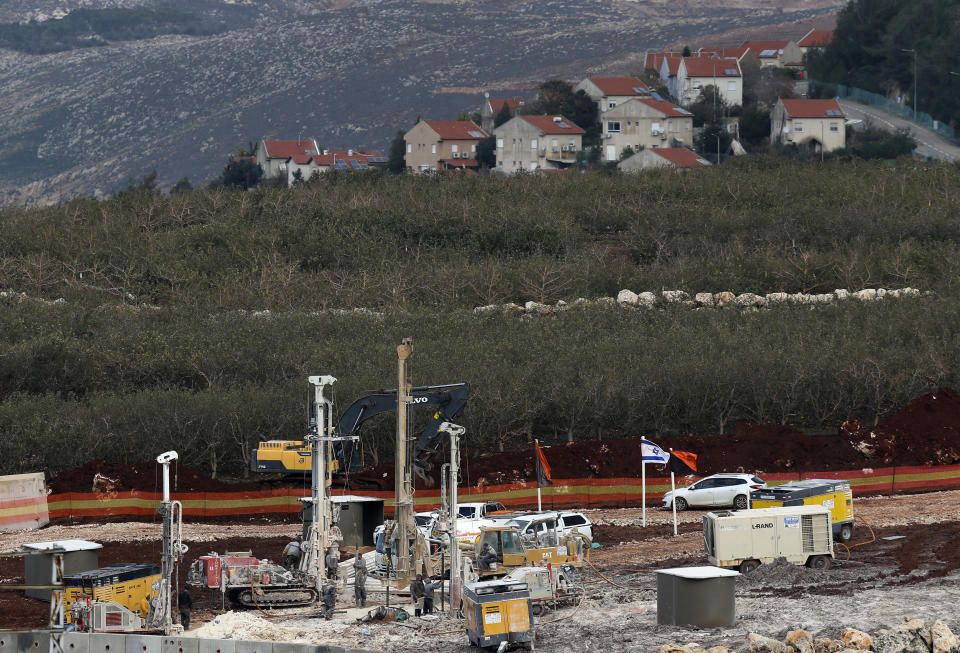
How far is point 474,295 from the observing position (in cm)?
6912

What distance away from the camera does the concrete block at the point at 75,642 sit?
85.2 feet

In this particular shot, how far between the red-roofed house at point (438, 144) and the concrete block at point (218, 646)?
4337 inches

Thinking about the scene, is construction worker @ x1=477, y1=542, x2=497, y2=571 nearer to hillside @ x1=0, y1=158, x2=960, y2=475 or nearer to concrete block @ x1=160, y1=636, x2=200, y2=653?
concrete block @ x1=160, y1=636, x2=200, y2=653

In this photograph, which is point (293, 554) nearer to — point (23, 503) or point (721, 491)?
point (23, 503)

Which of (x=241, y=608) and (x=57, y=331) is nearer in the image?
(x=241, y=608)

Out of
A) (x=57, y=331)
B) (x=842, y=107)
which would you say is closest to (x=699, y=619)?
(x=57, y=331)

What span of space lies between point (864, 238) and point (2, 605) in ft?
185

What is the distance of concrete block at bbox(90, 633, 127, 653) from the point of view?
25.6 meters

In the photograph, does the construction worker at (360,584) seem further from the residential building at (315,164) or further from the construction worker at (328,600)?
the residential building at (315,164)

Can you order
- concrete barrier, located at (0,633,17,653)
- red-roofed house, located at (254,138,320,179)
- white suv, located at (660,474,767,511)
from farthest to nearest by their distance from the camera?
1. red-roofed house, located at (254,138,320,179)
2. white suv, located at (660,474,767,511)
3. concrete barrier, located at (0,633,17,653)

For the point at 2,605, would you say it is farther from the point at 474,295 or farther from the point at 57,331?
the point at 474,295

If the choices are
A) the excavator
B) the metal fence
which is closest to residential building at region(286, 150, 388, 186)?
the metal fence

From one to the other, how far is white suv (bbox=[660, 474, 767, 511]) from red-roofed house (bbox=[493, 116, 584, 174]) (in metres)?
86.1

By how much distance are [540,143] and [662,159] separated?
18.2 meters
